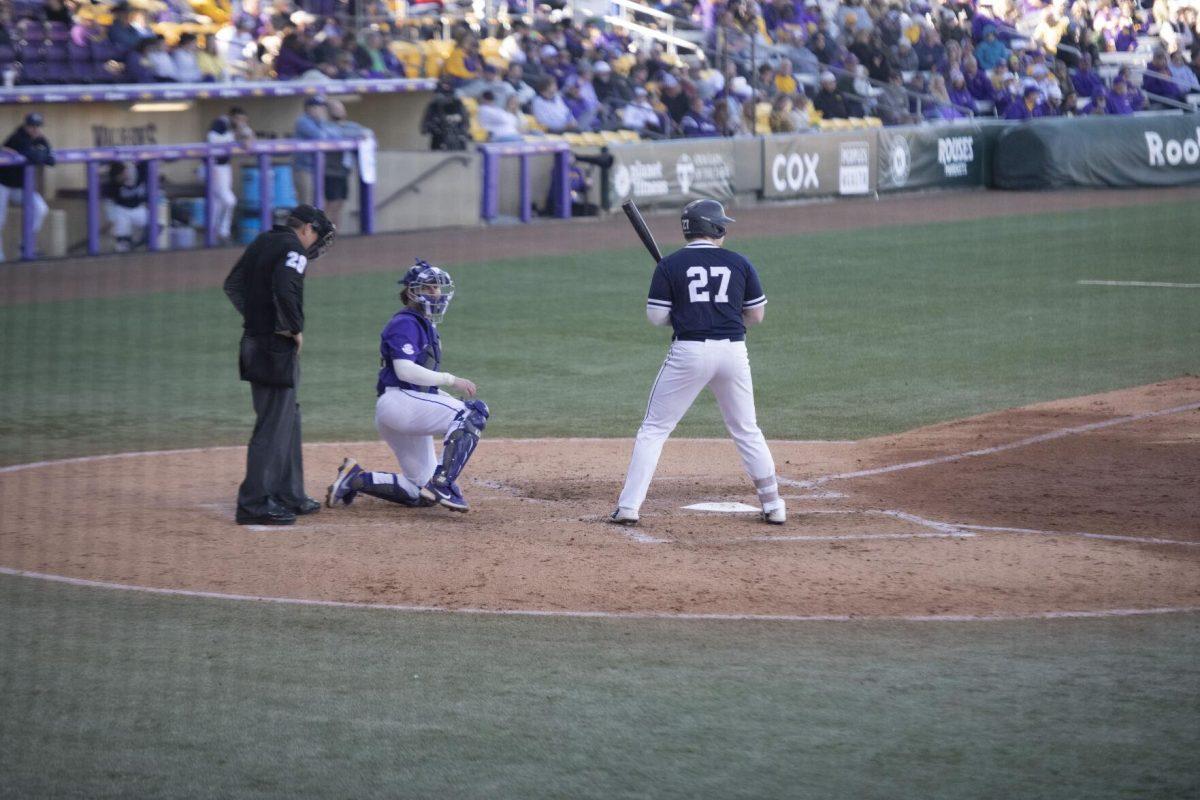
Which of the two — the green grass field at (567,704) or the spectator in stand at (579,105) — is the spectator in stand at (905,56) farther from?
the green grass field at (567,704)

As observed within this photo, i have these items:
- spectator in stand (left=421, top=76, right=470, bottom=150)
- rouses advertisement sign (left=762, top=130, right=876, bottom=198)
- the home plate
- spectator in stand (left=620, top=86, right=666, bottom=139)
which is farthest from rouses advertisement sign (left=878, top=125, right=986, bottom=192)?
the home plate

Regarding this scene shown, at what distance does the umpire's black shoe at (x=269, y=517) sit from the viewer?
27.5 ft

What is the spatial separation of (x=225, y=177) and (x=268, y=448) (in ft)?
42.7

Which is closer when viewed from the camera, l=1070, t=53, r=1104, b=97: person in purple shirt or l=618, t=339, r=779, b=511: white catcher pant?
l=618, t=339, r=779, b=511: white catcher pant

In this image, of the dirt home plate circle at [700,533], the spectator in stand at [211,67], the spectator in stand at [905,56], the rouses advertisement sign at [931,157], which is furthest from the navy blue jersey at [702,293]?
the spectator in stand at [905,56]

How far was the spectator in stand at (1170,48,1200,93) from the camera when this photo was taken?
35844 millimetres

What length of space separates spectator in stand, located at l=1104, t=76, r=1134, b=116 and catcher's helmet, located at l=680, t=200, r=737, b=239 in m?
27.6

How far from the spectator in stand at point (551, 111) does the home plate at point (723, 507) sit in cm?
1736

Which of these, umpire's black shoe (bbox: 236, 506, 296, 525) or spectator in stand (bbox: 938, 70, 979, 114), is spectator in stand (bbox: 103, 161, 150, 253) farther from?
spectator in stand (bbox: 938, 70, 979, 114)

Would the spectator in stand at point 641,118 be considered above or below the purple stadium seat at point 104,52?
below

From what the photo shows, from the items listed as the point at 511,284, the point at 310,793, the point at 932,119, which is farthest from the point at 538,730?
the point at 932,119

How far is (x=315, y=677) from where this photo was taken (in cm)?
595

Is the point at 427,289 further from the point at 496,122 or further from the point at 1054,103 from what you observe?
the point at 1054,103

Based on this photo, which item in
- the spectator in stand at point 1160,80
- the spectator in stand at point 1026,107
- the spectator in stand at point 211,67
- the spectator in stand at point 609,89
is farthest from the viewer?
the spectator in stand at point 1160,80
